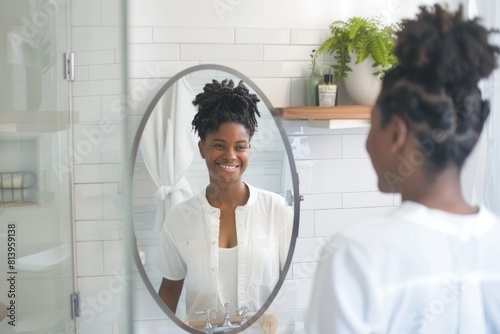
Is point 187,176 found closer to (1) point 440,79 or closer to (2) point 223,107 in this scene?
(2) point 223,107

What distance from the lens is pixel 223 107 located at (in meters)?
1.02

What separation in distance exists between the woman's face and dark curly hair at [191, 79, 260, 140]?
11mm

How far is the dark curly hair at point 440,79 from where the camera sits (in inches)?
26.3

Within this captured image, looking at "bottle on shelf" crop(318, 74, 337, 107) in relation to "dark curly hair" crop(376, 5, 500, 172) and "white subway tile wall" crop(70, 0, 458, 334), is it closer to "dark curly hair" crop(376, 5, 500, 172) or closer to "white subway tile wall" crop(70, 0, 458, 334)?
"white subway tile wall" crop(70, 0, 458, 334)

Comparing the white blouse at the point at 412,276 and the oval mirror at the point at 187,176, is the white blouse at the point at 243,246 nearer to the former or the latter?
the oval mirror at the point at 187,176

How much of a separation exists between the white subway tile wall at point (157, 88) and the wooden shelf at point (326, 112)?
0.02 metres

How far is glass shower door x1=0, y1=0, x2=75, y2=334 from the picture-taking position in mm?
1034

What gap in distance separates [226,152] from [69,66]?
337 millimetres

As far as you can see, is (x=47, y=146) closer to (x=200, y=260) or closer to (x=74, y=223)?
(x=74, y=223)

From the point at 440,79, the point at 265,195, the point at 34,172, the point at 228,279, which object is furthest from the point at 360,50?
the point at 34,172

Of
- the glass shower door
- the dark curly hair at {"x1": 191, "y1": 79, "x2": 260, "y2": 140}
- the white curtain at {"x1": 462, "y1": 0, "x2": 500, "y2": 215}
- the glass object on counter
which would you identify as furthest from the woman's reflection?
the white curtain at {"x1": 462, "y1": 0, "x2": 500, "y2": 215}

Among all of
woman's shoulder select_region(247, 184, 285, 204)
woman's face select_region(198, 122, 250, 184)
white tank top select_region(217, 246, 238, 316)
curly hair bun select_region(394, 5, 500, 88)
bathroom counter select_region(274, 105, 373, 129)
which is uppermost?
curly hair bun select_region(394, 5, 500, 88)

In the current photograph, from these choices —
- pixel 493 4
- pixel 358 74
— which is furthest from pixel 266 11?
pixel 493 4

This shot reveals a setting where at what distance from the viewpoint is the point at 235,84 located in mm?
1025
